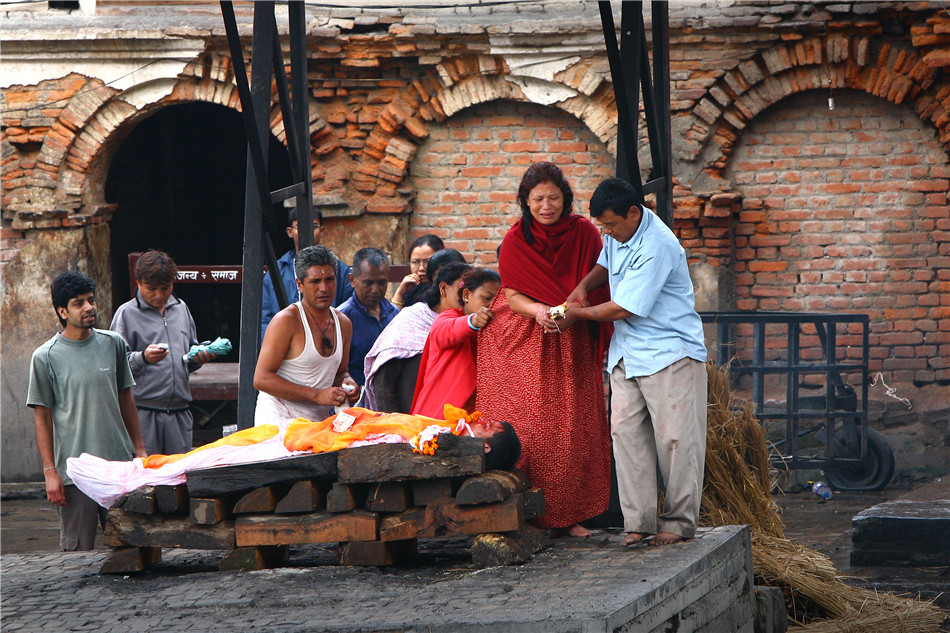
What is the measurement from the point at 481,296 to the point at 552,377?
530 mm

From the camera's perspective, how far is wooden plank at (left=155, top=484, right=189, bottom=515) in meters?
4.50

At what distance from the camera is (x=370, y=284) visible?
230 inches

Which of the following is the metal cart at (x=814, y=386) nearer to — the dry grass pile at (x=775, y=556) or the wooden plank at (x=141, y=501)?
the dry grass pile at (x=775, y=556)

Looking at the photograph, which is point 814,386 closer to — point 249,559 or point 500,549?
point 500,549

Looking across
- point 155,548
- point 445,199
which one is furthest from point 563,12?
point 155,548

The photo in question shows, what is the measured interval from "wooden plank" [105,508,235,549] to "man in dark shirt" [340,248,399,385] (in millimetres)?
1480

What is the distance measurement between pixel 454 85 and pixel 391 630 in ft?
23.5

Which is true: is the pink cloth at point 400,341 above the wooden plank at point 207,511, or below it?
above

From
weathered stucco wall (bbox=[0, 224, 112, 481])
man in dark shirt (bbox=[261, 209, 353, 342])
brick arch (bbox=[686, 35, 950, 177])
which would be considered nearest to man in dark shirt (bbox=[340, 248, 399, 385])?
man in dark shirt (bbox=[261, 209, 353, 342])

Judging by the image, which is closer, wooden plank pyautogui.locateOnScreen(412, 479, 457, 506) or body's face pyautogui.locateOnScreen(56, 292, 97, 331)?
wooden plank pyautogui.locateOnScreen(412, 479, 457, 506)

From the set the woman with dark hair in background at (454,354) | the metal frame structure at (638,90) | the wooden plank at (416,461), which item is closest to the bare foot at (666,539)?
the wooden plank at (416,461)

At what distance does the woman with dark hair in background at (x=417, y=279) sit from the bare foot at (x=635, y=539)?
5.48ft

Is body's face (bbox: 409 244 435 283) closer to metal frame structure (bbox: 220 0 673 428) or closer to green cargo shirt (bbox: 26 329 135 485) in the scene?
metal frame structure (bbox: 220 0 673 428)

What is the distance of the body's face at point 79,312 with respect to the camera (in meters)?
5.20
